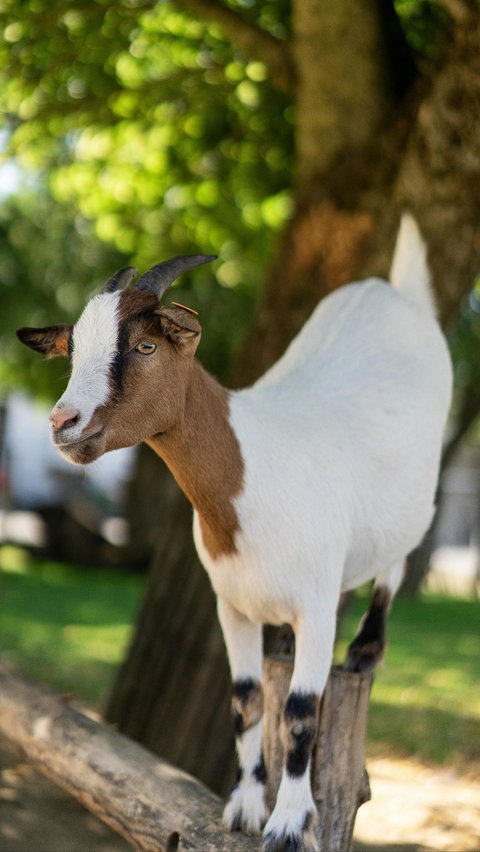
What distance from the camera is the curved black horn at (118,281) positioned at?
8.02 feet

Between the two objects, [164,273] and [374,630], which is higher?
[164,273]

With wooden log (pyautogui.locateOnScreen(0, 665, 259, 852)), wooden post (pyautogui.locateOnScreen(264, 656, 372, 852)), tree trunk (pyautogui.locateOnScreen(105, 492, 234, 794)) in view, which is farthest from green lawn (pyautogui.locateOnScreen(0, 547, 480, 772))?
wooden post (pyautogui.locateOnScreen(264, 656, 372, 852))

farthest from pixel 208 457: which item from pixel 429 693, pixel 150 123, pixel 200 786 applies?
pixel 429 693

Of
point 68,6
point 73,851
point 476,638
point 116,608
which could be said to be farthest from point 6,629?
point 68,6

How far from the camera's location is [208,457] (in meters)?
2.55

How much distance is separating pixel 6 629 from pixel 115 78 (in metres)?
5.33

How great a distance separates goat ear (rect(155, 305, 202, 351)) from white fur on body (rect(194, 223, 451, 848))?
333mm

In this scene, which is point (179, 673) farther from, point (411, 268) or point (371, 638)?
point (411, 268)

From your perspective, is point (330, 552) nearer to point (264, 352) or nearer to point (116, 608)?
point (264, 352)

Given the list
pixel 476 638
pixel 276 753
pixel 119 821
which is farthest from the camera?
pixel 476 638

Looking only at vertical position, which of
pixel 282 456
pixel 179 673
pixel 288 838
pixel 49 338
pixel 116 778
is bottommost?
pixel 179 673

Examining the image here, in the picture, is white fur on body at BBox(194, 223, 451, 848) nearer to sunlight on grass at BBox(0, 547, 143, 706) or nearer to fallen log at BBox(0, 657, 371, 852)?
fallen log at BBox(0, 657, 371, 852)

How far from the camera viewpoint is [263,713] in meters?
2.95

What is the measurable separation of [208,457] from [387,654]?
659 centimetres
